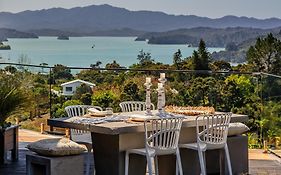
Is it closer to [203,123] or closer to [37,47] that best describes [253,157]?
[203,123]

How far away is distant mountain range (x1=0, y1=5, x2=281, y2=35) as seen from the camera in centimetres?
1978

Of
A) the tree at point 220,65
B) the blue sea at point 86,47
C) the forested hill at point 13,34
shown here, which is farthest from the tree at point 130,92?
the blue sea at point 86,47

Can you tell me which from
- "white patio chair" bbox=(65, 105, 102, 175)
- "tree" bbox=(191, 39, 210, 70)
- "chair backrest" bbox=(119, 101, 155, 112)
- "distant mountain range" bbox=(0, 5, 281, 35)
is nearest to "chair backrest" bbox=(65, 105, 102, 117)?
"white patio chair" bbox=(65, 105, 102, 175)

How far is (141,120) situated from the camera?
4.80 metres

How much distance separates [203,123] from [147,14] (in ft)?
50.4

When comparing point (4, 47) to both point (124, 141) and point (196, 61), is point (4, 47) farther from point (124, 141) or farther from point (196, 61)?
point (124, 141)

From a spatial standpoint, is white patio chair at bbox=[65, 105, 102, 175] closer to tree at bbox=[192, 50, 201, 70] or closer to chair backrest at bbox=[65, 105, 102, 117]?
chair backrest at bbox=[65, 105, 102, 117]

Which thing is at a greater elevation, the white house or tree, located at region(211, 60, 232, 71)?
tree, located at region(211, 60, 232, 71)

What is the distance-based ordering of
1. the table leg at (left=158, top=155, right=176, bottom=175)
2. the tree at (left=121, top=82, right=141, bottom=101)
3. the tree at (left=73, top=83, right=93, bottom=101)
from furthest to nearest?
the tree at (left=73, top=83, right=93, bottom=101) → the tree at (left=121, top=82, right=141, bottom=101) → the table leg at (left=158, top=155, right=176, bottom=175)

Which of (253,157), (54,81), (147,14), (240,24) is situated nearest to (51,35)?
(147,14)

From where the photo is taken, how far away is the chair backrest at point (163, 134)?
15.1 ft

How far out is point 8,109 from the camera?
5969mm

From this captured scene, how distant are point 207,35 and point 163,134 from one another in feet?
46.9

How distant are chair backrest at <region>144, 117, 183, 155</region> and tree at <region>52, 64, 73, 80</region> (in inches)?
127
